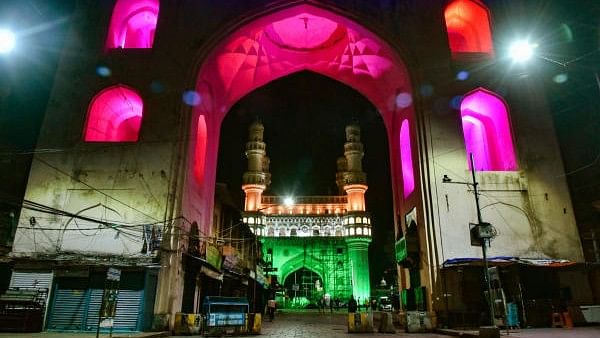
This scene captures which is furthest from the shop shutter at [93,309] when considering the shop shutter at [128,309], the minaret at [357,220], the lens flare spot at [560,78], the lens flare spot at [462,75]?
the minaret at [357,220]

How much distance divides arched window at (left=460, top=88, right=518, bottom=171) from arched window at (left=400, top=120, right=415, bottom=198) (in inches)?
101

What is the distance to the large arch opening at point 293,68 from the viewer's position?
61.1ft

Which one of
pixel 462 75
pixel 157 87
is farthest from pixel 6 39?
pixel 462 75

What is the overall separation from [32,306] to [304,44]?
16.8 metres

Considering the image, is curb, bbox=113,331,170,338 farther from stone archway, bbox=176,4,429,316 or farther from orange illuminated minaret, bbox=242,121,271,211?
orange illuminated minaret, bbox=242,121,271,211

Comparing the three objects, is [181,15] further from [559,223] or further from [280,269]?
[280,269]

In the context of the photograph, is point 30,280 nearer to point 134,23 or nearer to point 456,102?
point 134,23

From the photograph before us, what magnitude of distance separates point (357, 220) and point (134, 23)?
30.7m

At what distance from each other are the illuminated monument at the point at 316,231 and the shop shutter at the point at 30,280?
28957 mm

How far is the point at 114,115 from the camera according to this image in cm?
1833

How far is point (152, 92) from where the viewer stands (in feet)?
55.4

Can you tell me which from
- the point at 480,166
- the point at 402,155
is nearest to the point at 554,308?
the point at 480,166

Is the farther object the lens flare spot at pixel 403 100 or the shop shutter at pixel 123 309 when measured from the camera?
the lens flare spot at pixel 403 100

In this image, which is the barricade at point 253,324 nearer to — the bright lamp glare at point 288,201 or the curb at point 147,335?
the curb at point 147,335
